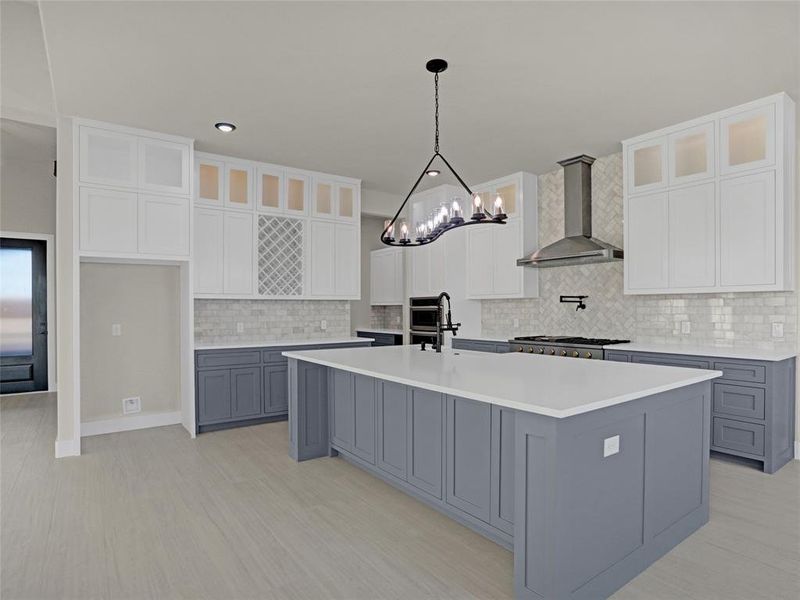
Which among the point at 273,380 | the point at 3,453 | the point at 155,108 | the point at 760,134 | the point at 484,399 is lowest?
the point at 3,453

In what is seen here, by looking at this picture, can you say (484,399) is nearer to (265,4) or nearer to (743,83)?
(265,4)

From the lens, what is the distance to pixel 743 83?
3441mm

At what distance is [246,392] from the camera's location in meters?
4.95

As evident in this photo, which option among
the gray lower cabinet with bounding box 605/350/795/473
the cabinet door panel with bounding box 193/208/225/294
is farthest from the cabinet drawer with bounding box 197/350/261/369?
the gray lower cabinet with bounding box 605/350/795/473

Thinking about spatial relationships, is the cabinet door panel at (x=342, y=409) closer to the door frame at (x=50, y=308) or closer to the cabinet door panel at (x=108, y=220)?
the cabinet door panel at (x=108, y=220)

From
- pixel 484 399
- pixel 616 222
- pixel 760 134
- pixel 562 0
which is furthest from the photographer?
pixel 616 222

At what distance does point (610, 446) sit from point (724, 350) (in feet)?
8.22

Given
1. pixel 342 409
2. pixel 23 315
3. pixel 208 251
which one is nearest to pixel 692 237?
pixel 342 409

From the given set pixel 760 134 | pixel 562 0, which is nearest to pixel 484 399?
pixel 562 0

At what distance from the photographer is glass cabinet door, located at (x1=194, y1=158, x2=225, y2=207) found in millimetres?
5043

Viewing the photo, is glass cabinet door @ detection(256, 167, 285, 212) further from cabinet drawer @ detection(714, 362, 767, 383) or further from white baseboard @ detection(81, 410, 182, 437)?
cabinet drawer @ detection(714, 362, 767, 383)

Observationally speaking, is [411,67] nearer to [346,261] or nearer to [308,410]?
[308,410]

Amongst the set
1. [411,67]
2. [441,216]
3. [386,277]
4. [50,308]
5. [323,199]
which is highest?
[411,67]

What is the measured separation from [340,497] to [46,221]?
20.3 feet
